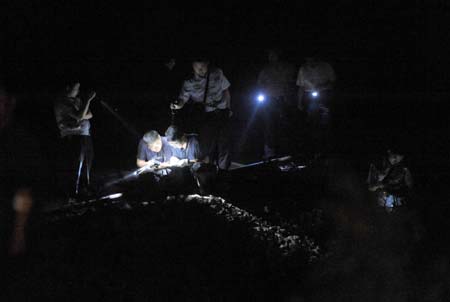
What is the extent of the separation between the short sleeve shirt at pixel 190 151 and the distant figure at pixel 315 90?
2.19m

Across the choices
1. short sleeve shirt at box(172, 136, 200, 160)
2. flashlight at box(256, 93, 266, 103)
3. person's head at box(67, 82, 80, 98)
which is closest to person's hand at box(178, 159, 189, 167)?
short sleeve shirt at box(172, 136, 200, 160)

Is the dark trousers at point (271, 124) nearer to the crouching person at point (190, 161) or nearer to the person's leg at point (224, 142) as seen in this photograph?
the person's leg at point (224, 142)

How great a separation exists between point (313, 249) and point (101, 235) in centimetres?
287

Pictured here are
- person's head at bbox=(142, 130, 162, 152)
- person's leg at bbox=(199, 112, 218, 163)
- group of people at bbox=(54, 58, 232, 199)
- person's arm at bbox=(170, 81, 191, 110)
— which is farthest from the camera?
person's leg at bbox=(199, 112, 218, 163)

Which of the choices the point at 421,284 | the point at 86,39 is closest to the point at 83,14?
the point at 86,39

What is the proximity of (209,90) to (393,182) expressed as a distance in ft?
11.3

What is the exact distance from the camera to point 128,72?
946 centimetres

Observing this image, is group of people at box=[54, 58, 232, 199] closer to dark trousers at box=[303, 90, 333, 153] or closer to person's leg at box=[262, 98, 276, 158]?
person's leg at box=[262, 98, 276, 158]

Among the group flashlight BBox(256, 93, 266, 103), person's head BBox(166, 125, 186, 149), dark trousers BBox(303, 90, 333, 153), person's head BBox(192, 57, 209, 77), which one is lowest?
person's head BBox(166, 125, 186, 149)

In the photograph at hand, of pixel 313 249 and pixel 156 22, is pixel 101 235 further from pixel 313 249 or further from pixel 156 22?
pixel 156 22

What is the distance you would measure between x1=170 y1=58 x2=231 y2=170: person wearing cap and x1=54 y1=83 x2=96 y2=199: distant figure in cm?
154

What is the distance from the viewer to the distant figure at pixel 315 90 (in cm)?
821

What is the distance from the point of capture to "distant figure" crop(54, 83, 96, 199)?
6922 millimetres

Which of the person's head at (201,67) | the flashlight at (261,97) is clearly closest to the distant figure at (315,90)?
the flashlight at (261,97)
